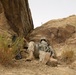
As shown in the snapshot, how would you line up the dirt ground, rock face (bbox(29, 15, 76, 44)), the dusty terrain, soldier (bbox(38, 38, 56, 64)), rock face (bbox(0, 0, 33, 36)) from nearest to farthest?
the dirt ground, the dusty terrain, soldier (bbox(38, 38, 56, 64)), rock face (bbox(0, 0, 33, 36)), rock face (bbox(29, 15, 76, 44))

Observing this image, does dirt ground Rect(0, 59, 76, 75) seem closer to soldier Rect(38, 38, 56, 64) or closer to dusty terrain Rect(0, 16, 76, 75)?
dusty terrain Rect(0, 16, 76, 75)

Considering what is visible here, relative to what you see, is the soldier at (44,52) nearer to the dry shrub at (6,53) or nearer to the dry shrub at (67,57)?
the dry shrub at (67,57)

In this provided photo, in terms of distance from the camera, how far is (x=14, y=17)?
43.6 ft

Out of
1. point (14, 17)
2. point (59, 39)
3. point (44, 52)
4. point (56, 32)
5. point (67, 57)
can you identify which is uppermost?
point (14, 17)

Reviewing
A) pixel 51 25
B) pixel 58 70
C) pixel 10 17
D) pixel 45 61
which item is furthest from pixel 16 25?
pixel 58 70

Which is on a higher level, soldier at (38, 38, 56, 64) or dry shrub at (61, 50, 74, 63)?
soldier at (38, 38, 56, 64)

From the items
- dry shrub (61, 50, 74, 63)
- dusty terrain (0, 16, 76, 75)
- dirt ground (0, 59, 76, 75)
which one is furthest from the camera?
dry shrub (61, 50, 74, 63)

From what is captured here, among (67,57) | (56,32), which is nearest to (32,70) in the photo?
(67,57)

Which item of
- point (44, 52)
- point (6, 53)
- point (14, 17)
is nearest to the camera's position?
point (6, 53)

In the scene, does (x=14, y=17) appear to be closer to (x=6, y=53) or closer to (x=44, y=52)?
(x=44, y=52)

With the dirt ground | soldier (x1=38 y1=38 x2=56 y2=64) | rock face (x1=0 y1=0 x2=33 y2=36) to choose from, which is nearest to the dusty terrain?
the dirt ground

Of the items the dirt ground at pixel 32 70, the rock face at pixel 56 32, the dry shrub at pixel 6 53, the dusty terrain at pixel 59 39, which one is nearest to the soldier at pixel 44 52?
the dusty terrain at pixel 59 39

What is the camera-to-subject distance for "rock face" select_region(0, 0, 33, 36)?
12352 millimetres

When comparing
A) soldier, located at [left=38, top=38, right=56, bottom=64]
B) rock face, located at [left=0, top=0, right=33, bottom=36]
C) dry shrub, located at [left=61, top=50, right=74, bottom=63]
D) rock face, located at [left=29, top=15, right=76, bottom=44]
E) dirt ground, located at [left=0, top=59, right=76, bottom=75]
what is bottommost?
dirt ground, located at [left=0, top=59, right=76, bottom=75]
